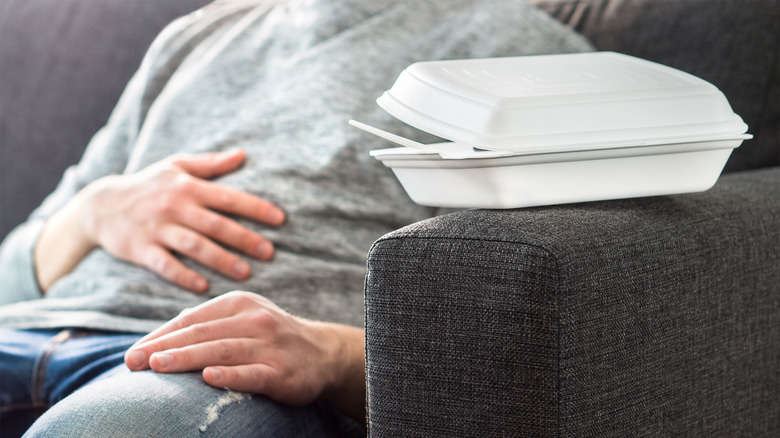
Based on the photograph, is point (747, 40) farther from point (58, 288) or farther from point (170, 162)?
point (58, 288)

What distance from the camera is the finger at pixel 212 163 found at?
3.40 ft

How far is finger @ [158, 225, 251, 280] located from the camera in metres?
0.95

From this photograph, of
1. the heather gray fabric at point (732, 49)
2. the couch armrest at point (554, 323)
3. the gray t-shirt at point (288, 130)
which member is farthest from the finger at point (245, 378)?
the heather gray fabric at point (732, 49)

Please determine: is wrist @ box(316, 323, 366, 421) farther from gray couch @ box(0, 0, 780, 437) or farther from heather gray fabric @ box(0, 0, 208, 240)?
heather gray fabric @ box(0, 0, 208, 240)

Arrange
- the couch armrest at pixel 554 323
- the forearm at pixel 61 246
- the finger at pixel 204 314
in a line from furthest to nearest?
the forearm at pixel 61 246 → the finger at pixel 204 314 → the couch armrest at pixel 554 323

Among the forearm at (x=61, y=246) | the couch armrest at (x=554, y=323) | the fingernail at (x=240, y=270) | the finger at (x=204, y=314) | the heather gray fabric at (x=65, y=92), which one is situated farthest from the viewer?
the heather gray fabric at (x=65, y=92)

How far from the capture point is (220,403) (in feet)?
2.16

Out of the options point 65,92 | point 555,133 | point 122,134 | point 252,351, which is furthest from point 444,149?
point 65,92

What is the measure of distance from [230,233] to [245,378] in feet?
1.04

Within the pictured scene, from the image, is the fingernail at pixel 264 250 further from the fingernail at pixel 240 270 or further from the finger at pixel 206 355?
the finger at pixel 206 355

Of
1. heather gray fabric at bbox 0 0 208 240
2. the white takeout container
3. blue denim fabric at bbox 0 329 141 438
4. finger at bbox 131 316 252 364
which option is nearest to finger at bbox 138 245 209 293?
blue denim fabric at bbox 0 329 141 438

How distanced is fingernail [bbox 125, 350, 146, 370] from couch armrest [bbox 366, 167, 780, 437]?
0.24m

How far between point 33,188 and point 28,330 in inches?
25.1

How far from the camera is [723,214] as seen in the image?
0.68m
